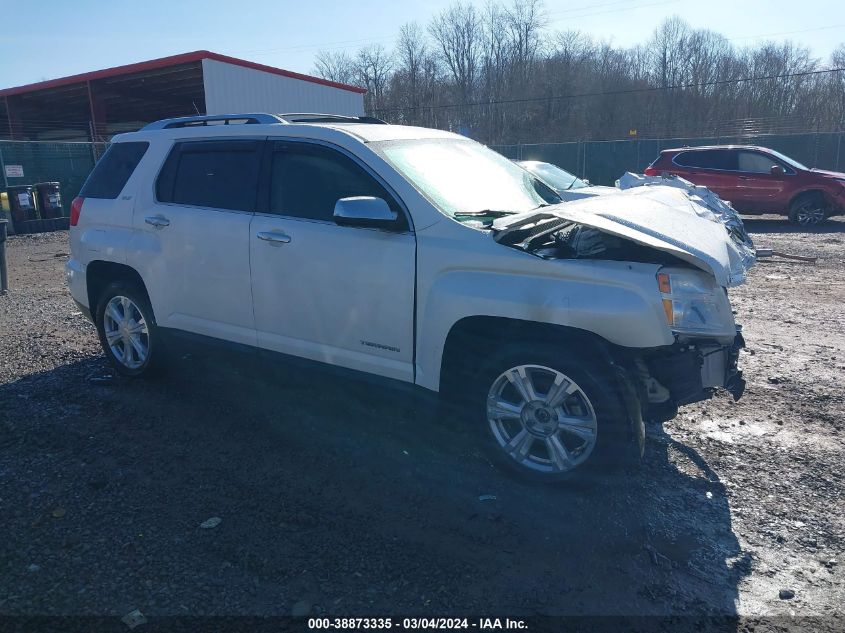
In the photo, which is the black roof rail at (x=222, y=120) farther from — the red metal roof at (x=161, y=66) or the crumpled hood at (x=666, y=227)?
the red metal roof at (x=161, y=66)

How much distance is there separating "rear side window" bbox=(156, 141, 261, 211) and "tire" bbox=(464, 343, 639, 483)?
2.15 meters

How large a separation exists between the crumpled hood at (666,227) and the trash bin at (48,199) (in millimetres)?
18687

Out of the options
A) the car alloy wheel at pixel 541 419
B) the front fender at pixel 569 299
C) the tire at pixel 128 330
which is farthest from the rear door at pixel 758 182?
the tire at pixel 128 330

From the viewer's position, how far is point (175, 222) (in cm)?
518

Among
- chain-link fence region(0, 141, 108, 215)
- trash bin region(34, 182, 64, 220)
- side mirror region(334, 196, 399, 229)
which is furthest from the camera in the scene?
chain-link fence region(0, 141, 108, 215)

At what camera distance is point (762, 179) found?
16453mm

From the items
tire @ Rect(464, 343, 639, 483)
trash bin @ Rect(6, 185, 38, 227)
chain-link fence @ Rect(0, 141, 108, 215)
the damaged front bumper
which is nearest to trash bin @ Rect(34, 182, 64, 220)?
trash bin @ Rect(6, 185, 38, 227)

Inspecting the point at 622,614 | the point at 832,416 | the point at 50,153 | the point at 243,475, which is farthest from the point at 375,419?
the point at 50,153

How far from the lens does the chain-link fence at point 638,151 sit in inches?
1034

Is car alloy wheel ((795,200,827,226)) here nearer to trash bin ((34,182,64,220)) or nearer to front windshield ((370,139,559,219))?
front windshield ((370,139,559,219))

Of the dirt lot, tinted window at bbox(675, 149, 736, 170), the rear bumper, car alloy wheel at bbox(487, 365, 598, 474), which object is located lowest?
the dirt lot

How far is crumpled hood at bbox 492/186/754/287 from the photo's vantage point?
141 inches

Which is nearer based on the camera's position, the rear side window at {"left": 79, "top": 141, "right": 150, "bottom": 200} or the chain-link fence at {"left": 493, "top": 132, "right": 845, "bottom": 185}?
the rear side window at {"left": 79, "top": 141, "right": 150, "bottom": 200}

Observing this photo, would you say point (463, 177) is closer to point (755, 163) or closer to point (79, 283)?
point (79, 283)
